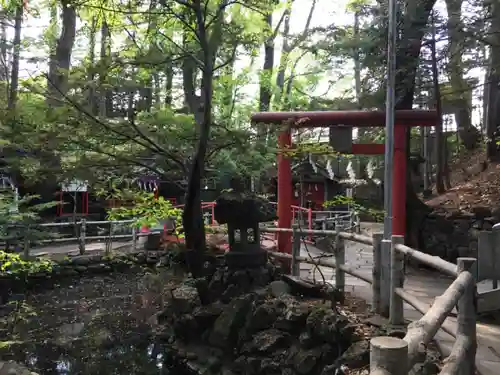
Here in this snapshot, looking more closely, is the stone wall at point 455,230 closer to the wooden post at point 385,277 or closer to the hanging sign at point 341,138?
the hanging sign at point 341,138

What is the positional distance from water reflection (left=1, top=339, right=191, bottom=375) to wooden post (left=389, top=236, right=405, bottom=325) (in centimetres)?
360

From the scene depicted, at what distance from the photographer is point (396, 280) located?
4211 mm

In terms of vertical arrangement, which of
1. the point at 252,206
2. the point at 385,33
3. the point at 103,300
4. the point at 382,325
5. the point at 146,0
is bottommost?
the point at 103,300

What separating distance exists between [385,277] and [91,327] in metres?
6.39

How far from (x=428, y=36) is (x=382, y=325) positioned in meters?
8.63

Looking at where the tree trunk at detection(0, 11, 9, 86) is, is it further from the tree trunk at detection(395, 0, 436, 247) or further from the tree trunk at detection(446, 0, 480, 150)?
the tree trunk at detection(446, 0, 480, 150)

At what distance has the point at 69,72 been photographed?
5.89 meters

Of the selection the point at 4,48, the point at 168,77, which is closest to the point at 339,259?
the point at 168,77

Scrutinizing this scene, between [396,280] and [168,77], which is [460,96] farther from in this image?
[396,280]

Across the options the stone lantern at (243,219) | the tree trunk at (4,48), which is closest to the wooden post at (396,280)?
the stone lantern at (243,219)

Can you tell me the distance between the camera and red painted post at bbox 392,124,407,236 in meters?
8.21

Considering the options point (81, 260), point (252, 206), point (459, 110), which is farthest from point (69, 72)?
point (459, 110)

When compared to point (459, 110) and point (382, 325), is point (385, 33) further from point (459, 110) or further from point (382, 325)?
point (459, 110)

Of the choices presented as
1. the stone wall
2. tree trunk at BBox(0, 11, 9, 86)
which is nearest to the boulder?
the stone wall
